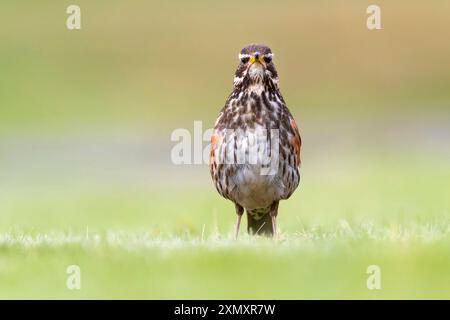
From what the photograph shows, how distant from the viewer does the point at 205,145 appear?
65.3ft

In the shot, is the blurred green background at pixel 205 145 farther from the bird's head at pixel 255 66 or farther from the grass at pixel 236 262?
the bird's head at pixel 255 66

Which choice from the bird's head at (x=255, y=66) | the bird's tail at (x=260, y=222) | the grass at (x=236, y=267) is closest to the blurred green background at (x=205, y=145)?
the grass at (x=236, y=267)

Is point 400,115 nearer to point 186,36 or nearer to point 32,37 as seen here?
point 186,36

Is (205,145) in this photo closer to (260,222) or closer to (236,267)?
(260,222)

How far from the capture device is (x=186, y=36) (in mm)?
40250

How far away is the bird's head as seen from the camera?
12.7 metres

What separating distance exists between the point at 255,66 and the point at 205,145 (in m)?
7.27

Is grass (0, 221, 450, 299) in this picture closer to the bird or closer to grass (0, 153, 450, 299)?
grass (0, 153, 450, 299)

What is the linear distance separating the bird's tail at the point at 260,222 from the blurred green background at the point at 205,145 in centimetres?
29

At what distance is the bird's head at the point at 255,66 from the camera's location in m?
12.7

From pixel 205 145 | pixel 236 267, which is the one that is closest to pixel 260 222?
pixel 236 267

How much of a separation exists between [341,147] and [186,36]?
35.0 feet

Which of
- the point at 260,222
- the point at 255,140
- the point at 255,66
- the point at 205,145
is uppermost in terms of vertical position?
the point at 255,66
